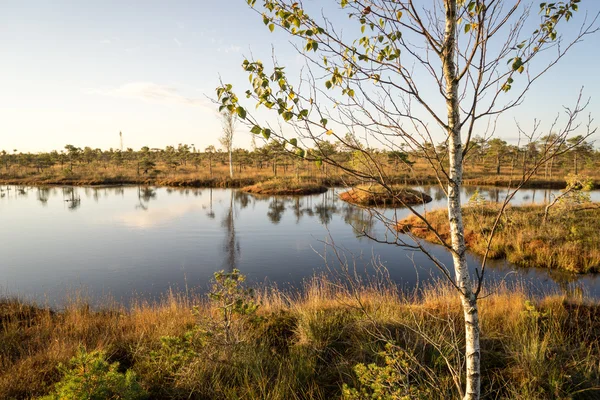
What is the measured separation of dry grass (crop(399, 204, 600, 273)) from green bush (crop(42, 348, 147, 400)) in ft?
25.6

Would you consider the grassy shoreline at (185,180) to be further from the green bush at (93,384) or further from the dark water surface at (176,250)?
the green bush at (93,384)

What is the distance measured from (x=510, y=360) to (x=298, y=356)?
2.56m

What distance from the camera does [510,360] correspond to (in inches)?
158

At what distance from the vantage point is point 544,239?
11898 mm

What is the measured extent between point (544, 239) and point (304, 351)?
11654 millimetres

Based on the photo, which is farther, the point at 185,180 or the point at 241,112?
the point at 185,180

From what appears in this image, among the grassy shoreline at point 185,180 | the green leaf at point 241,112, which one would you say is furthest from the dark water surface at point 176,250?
the grassy shoreline at point 185,180

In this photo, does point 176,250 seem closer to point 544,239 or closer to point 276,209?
point 276,209

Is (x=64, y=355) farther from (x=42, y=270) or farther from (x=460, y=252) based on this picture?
(x=42, y=270)

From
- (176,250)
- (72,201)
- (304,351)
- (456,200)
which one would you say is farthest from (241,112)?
(72,201)

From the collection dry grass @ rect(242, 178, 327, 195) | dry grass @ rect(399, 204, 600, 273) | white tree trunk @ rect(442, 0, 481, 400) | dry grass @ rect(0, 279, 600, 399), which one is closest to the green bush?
dry grass @ rect(0, 279, 600, 399)

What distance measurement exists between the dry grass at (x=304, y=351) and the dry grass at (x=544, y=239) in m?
4.81

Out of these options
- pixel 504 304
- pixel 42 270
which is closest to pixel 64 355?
pixel 504 304

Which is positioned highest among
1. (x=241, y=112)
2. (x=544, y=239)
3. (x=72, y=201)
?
(x=241, y=112)
